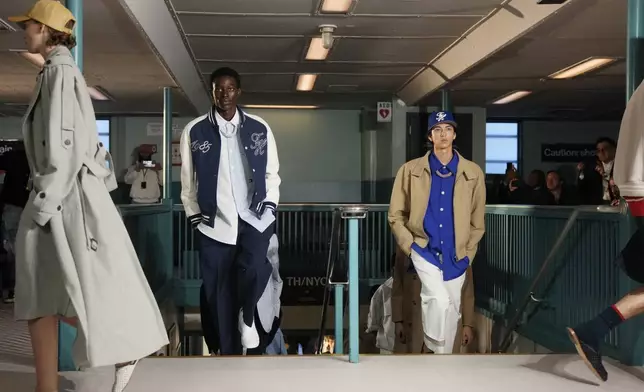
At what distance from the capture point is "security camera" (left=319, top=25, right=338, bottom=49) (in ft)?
27.6

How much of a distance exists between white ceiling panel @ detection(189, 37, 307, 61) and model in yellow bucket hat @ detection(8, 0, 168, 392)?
6082mm

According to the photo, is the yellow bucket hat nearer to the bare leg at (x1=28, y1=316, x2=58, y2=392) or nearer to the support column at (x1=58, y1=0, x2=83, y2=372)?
the support column at (x1=58, y1=0, x2=83, y2=372)

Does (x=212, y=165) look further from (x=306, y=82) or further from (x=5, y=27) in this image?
(x=306, y=82)

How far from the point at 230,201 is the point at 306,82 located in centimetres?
826

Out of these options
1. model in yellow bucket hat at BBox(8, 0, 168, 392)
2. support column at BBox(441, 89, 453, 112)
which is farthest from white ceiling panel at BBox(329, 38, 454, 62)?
model in yellow bucket hat at BBox(8, 0, 168, 392)

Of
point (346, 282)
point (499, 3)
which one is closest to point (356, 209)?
point (346, 282)

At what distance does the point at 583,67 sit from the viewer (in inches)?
423

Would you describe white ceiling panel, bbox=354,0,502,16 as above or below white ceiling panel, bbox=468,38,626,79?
above

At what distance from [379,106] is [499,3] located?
697 centimetres

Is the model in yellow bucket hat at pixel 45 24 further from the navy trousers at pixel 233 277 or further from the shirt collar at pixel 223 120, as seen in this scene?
the navy trousers at pixel 233 277

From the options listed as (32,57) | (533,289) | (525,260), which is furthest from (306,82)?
(533,289)

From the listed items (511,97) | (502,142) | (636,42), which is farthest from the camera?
(502,142)

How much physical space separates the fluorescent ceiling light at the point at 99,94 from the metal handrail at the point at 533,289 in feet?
27.0

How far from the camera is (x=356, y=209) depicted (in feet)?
13.2
